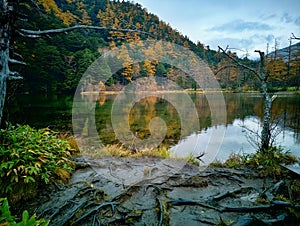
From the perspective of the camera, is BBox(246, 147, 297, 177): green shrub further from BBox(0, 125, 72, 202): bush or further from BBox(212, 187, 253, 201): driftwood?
BBox(0, 125, 72, 202): bush

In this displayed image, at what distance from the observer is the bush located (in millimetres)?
3412

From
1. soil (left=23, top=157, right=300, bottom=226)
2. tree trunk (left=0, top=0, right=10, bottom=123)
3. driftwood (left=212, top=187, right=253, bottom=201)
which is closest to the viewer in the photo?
tree trunk (left=0, top=0, right=10, bottom=123)

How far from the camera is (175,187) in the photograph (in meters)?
4.58

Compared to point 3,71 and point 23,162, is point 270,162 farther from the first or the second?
point 3,71

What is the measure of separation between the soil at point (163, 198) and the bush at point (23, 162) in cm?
32

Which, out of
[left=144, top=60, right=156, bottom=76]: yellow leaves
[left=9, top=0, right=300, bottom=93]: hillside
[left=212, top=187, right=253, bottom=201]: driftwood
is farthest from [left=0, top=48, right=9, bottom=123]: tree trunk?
[left=144, top=60, right=156, bottom=76]: yellow leaves

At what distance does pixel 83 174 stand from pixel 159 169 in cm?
195

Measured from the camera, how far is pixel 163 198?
4070 mm

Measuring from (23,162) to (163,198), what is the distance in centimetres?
255

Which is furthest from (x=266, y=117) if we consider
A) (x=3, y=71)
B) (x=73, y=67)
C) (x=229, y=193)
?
(x=73, y=67)

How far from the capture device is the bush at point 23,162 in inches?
134

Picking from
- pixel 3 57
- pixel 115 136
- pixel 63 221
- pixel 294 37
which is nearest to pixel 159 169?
pixel 63 221

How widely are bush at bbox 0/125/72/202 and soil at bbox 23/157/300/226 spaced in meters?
0.32

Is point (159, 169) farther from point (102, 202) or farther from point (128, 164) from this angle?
point (102, 202)
